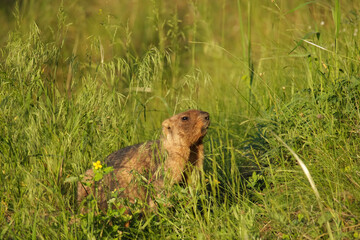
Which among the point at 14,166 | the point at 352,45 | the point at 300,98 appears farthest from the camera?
the point at 352,45

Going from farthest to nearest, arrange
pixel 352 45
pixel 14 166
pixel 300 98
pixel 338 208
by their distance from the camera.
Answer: pixel 352 45 < pixel 300 98 < pixel 14 166 < pixel 338 208

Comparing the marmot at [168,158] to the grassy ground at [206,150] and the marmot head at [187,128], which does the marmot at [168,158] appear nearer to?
the marmot head at [187,128]

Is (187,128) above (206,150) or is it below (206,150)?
above

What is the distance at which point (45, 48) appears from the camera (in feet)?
14.2

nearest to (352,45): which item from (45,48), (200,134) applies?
(200,134)

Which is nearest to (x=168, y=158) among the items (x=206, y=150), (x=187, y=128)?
(x=187, y=128)

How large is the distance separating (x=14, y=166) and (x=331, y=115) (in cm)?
258

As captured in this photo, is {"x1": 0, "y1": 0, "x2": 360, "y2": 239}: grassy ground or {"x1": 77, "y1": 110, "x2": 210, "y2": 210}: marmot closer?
{"x1": 0, "y1": 0, "x2": 360, "y2": 239}: grassy ground

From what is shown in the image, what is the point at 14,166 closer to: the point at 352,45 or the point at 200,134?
the point at 200,134

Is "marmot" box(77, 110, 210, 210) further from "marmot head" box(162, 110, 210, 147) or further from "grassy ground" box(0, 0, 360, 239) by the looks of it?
"grassy ground" box(0, 0, 360, 239)

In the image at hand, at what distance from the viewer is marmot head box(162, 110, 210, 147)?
4410 mm

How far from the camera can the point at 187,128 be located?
176 inches

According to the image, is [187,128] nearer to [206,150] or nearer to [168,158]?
[168,158]

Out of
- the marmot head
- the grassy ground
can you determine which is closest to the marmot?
the marmot head
